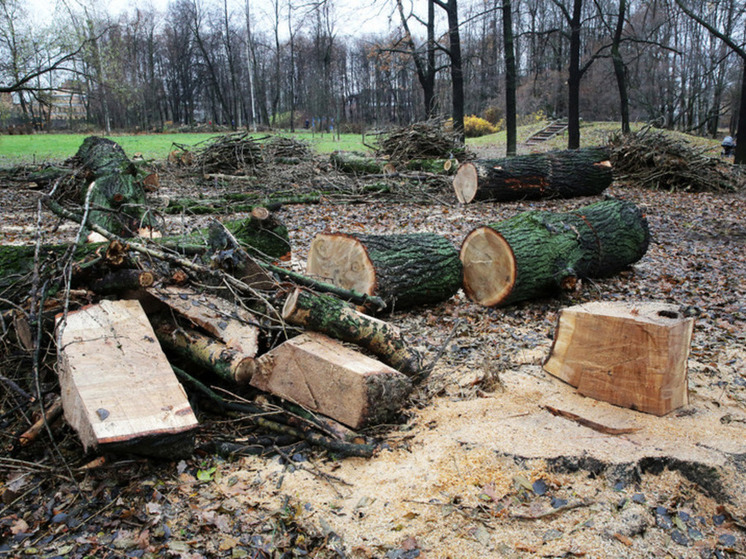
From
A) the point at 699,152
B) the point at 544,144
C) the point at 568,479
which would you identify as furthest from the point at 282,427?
the point at 544,144

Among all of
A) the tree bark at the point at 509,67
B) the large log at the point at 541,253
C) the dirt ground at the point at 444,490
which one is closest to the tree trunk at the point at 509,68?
the tree bark at the point at 509,67

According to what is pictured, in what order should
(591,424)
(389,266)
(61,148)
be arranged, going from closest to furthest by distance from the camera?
1. (591,424)
2. (389,266)
3. (61,148)

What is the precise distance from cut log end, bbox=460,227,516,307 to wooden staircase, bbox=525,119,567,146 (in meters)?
22.9

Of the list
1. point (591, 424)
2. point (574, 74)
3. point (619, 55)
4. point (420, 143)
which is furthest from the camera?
point (619, 55)

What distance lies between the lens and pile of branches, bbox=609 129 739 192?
11.9 metres

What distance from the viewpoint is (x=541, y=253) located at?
507cm

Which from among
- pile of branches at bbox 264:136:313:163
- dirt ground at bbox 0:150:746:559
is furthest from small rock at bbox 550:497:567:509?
pile of branches at bbox 264:136:313:163

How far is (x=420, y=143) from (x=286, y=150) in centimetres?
363

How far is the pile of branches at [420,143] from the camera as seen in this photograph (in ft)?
46.3

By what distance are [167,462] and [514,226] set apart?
3904mm

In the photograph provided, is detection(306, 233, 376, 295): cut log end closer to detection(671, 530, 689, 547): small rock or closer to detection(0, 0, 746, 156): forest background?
detection(671, 530, 689, 547): small rock

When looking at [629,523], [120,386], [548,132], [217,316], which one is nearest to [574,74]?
→ [548,132]

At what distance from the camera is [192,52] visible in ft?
151

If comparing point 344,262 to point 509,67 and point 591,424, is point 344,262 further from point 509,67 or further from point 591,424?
point 509,67
